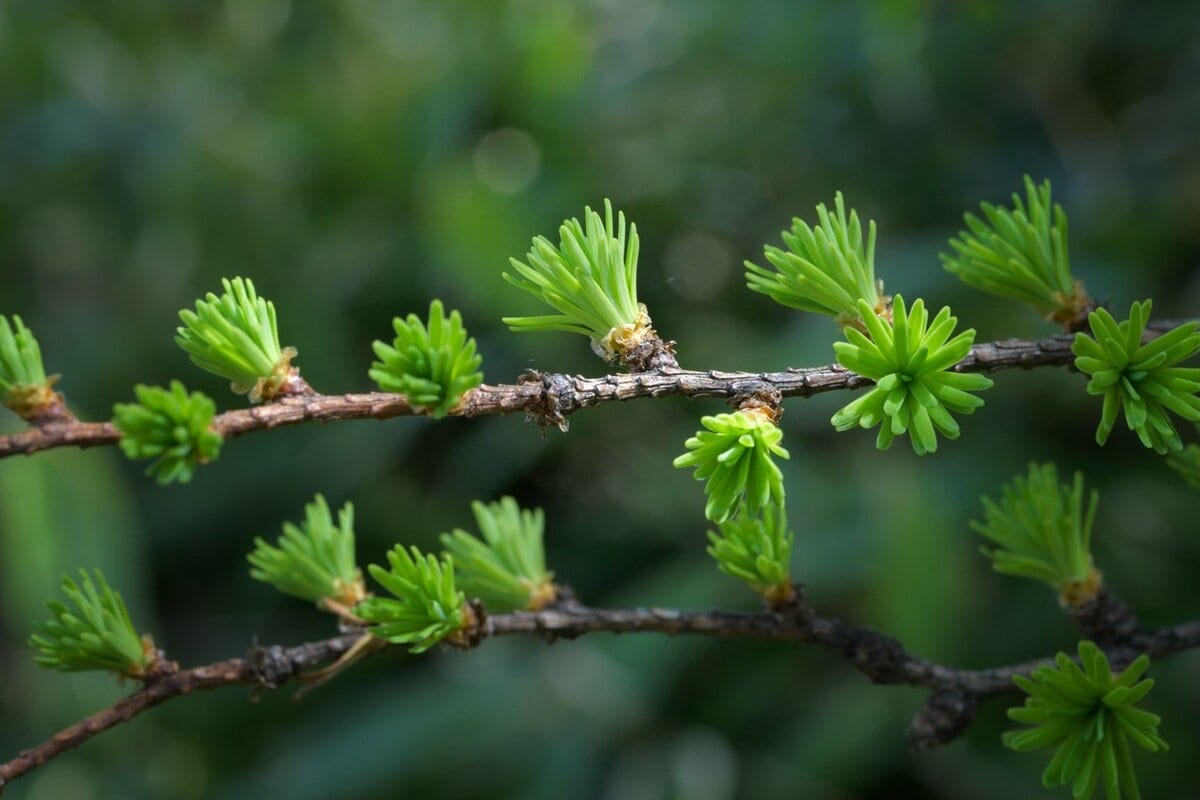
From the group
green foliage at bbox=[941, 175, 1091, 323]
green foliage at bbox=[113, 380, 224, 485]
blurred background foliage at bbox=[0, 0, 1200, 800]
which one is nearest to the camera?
green foliage at bbox=[113, 380, 224, 485]

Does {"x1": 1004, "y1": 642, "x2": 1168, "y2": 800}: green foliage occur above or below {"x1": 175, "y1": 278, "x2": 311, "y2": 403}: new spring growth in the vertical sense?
below

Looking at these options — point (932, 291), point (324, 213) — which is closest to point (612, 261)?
point (932, 291)

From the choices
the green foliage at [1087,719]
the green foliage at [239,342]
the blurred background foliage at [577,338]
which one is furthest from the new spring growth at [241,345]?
the blurred background foliage at [577,338]

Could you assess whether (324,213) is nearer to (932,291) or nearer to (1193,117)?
(932,291)

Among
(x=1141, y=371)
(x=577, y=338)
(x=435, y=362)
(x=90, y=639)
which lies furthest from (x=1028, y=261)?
(x=577, y=338)

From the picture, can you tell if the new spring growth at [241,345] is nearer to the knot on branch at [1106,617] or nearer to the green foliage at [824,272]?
the green foliage at [824,272]

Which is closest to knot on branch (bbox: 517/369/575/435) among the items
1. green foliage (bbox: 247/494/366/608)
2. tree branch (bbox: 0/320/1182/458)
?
tree branch (bbox: 0/320/1182/458)

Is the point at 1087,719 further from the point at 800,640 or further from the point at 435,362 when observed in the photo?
the point at 435,362

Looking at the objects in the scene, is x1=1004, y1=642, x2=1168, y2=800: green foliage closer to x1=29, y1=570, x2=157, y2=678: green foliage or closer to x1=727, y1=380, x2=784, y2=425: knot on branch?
x1=727, y1=380, x2=784, y2=425: knot on branch
